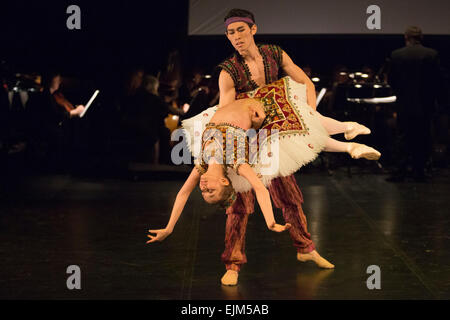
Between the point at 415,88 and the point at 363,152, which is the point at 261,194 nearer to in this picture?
the point at 363,152

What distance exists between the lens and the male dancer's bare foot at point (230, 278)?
5000 mm

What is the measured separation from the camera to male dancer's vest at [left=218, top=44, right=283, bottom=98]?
484 centimetres

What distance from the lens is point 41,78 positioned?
1373 cm

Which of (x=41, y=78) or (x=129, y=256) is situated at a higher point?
(x=41, y=78)

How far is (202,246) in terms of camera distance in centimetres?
629

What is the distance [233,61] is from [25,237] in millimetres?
2665

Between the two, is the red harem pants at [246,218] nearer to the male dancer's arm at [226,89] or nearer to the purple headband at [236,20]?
the male dancer's arm at [226,89]

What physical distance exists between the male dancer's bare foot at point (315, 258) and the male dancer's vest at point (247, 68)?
121cm

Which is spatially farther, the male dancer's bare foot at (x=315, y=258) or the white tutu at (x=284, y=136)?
the male dancer's bare foot at (x=315, y=258)

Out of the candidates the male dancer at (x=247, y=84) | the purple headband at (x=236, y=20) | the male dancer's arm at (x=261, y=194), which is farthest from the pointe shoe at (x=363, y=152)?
the purple headband at (x=236, y=20)

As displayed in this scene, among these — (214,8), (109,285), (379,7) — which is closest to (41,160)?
(214,8)

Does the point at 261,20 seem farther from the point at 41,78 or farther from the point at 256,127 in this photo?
the point at 256,127

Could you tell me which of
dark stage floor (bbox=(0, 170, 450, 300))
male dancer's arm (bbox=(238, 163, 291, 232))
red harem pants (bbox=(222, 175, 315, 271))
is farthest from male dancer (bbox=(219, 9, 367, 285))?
male dancer's arm (bbox=(238, 163, 291, 232))

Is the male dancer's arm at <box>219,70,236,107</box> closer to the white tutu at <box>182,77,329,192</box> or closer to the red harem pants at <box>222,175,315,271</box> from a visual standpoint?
the white tutu at <box>182,77,329,192</box>
